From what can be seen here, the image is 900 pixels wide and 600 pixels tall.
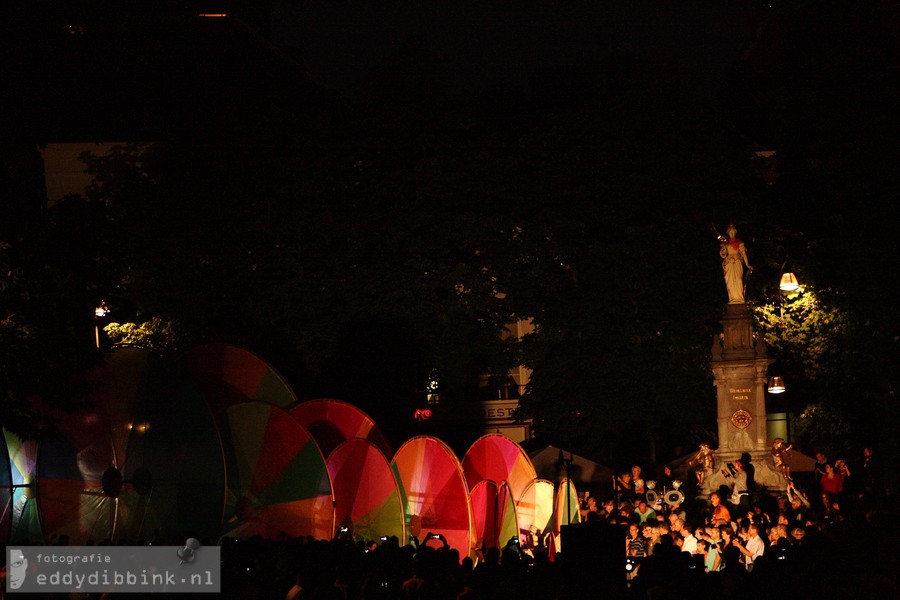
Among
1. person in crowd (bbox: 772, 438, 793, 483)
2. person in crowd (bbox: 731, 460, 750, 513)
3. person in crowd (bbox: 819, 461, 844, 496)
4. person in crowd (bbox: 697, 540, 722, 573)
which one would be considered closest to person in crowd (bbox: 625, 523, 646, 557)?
person in crowd (bbox: 697, 540, 722, 573)

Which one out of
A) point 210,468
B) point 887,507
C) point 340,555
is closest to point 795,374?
point 887,507

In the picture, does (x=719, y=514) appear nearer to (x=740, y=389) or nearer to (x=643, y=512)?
(x=643, y=512)

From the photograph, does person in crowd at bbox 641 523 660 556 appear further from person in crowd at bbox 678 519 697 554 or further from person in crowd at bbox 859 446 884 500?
person in crowd at bbox 859 446 884 500

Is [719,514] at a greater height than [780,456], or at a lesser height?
lesser

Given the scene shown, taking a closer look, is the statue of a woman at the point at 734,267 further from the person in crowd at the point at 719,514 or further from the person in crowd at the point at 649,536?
Answer: the person in crowd at the point at 649,536

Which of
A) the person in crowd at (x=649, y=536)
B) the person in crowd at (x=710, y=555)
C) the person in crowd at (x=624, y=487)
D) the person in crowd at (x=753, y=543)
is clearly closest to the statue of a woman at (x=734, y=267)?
the person in crowd at (x=624, y=487)

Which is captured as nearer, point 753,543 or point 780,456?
point 753,543

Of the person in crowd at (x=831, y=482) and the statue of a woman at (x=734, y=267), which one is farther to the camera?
the statue of a woman at (x=734, y=267)

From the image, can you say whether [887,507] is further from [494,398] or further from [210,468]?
[494,398]

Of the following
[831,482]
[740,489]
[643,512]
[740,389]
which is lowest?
[643,512]

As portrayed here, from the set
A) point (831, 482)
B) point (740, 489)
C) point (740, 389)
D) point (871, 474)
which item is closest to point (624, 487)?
point (740, 489)

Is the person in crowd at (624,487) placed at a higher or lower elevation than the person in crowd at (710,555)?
higher

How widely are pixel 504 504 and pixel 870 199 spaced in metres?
16.7

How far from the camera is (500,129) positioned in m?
40.2
